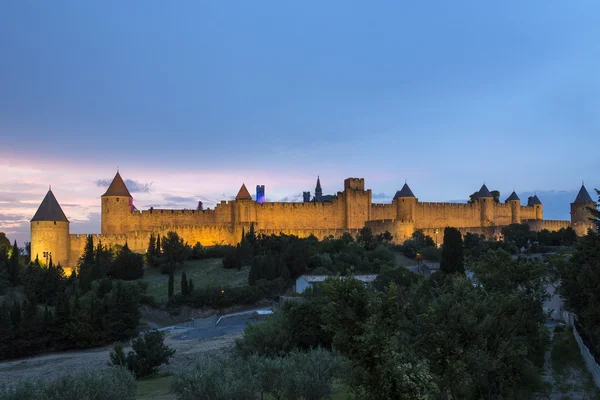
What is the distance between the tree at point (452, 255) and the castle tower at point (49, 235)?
1013 inches

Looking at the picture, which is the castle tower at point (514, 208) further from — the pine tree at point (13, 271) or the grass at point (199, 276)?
the pine tree at point (13, 271)

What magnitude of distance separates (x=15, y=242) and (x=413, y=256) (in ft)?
88.2

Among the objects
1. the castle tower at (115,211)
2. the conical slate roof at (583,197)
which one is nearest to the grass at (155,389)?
the castle tower at (115,211)

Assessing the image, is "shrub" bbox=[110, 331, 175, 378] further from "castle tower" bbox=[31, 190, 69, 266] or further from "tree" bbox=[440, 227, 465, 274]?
"castle tower" bbox=[31, 190, 69, 266]

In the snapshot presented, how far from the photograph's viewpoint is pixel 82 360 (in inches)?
926

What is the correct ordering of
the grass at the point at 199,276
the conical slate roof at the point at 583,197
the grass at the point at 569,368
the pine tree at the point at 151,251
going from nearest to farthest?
1. the grass at the point at 569,368
2. the grass at the point at 199,276
3. the pine tree at the point at 151,251
4. the conical slate roof at the point at 583,197

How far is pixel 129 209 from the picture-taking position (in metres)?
48.6

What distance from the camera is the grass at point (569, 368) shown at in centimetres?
1498

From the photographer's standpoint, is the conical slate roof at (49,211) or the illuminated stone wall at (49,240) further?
the conical slate roof at (49,211)

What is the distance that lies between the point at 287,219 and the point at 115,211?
14857 mm

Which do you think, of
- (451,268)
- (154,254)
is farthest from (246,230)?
(451,268)

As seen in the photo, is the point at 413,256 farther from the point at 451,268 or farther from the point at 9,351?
the point at 9,351

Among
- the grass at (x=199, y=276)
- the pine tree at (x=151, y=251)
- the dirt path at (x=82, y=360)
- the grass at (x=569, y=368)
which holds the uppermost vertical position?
the pine tree at (x=151, y=251)

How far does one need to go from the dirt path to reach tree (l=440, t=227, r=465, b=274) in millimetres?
11669
